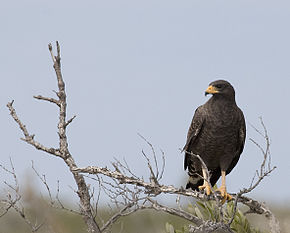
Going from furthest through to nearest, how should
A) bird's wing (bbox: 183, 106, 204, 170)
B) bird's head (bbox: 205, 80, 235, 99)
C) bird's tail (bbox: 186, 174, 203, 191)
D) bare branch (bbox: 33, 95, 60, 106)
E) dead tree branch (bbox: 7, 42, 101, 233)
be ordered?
bird's tail (bbox: 186, 174, 203, 191) → bird's wing (bbox: 183, 106, 204, 170) → bird's head (bbox: 205, 80, 235, 99) → bare branch (bbox: 33, 95, 60, 106) → dead tree branch (bbox: 7, 42, 101, 233)

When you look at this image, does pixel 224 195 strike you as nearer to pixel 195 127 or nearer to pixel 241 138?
pixel 241 138

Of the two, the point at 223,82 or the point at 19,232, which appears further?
the point at 19,232

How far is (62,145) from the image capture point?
6.19 meters

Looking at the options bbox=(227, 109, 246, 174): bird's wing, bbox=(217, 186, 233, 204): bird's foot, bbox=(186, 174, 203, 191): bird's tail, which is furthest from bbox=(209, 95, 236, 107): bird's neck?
bbox=(186, 174, 203, 191): bird's tail

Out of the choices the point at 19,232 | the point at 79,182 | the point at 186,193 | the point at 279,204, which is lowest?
the point at 279,204

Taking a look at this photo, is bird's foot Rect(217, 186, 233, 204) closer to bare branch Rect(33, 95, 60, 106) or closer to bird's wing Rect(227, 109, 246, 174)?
bird's wing Rect(227, 109, 246, 174)

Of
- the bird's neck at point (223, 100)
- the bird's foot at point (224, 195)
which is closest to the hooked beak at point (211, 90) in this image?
the bird's neck at point (223, 100)

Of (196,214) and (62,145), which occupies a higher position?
(62,145)

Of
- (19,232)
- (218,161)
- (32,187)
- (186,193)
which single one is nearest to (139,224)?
(19,232)

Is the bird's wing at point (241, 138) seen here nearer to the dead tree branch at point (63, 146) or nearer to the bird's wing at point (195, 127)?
the bird's wing at point (195, 127)

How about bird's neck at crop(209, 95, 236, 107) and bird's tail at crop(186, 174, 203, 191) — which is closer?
bird's neck at crop(209, 95, 236, 107)

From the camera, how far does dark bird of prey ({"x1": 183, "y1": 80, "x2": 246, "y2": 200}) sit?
745 cm

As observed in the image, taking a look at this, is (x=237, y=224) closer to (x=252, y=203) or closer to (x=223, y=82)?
(x=252, y=203)

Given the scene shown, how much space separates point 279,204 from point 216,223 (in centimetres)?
2074
